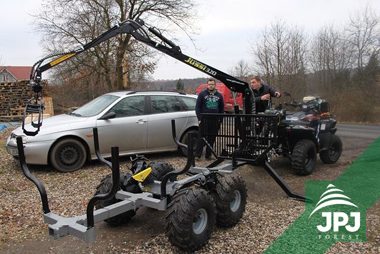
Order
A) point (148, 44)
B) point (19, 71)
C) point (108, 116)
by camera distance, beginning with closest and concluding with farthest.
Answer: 1. point (148, 44)
2. point (108, 116)
3. point (19, 71)

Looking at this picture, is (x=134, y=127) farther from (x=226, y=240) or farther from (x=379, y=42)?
(x=379, y=42)

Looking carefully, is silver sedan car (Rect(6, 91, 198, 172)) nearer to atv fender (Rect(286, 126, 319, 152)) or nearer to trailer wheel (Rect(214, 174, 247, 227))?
atv fender (Rect(286, 126, 319, 152))

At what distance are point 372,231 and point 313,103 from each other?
3750mm

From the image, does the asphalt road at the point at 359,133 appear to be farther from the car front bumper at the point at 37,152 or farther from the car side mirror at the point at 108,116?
the car front bumper at the point at 37,152

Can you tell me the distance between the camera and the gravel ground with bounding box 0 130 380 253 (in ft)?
14.3

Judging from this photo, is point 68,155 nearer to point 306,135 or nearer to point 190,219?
point 190,219

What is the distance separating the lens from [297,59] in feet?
105

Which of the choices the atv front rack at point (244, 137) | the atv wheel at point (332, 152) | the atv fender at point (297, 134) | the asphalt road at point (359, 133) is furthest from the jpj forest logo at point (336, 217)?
the asphalt road at point (359, 133)

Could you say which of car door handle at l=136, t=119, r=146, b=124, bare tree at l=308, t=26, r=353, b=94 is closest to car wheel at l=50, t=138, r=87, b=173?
car door handle at l=136, t=119, r=146, b=124

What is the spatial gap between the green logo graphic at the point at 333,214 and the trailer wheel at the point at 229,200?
0.60m

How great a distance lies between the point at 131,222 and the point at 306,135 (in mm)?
4140

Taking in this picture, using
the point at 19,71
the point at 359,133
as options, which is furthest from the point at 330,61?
the point at 19,71

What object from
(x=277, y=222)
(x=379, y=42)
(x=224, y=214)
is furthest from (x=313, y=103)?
(x=379, y=42)

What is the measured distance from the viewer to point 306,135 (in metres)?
7.69
